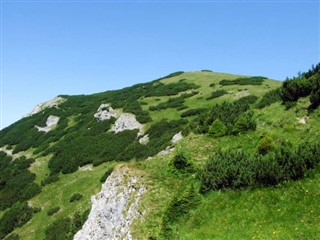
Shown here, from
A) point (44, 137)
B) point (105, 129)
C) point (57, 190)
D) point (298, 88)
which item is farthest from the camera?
point (44, 137)

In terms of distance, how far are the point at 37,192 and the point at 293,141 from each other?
37.3m

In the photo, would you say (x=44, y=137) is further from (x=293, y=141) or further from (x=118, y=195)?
(x=293, y=141)

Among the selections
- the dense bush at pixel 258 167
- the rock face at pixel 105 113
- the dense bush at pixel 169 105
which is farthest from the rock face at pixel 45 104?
the dense bush at pixel 258 167

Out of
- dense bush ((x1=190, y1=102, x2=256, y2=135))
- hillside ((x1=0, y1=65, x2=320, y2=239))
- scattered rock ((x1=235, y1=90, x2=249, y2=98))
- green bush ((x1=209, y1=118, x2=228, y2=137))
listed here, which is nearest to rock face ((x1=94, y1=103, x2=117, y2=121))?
hillside ((x1=0, y1=65, x2=320, y2=239))

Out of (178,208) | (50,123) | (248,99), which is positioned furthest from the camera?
(50,123)

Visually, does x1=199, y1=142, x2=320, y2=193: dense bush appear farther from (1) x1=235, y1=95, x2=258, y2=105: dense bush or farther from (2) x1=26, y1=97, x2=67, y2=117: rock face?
(2) x1=26, y1=97, x2=67, y2=117: rock face

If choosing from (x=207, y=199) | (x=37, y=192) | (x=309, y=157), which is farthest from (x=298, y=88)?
(x=37, y=192)

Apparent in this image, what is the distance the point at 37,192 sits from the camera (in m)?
49.8

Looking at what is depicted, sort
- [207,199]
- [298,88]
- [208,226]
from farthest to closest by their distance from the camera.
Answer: [298,88] < [207,199] < [208,226]

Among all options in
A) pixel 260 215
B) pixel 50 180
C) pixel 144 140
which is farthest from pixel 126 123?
pixel 260 215

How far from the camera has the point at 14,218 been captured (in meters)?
45.2

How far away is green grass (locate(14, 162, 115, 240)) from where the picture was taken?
4175 centimetres

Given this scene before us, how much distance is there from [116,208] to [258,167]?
9.86 m

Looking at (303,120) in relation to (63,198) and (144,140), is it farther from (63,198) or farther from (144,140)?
(63,198)
